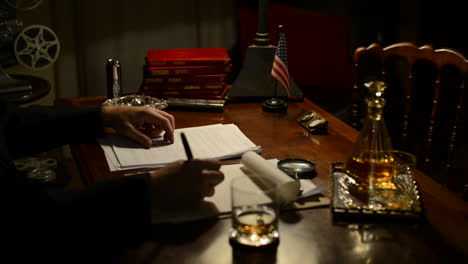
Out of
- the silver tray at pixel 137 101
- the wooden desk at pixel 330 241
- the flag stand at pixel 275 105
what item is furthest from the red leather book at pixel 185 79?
the wooden desk at pixel 330 241

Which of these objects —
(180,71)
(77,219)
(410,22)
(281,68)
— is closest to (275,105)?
(281,68)

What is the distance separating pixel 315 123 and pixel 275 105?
0.84 feet

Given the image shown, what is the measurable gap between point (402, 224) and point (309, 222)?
0.58ft

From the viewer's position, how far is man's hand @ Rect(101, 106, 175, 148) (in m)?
1.50

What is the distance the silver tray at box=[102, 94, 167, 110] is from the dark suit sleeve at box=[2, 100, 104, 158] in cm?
24

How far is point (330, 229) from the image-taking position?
3.38 feet

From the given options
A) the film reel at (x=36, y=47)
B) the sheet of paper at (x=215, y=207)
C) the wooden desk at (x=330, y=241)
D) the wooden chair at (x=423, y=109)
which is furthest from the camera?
the wooden chair at (x=423, y=109)

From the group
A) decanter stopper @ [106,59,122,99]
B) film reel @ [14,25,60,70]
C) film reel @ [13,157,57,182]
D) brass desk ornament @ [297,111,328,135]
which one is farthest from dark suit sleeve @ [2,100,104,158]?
film reel @ [13,157,57,182]

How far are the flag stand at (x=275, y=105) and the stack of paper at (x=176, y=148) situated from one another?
0.24m

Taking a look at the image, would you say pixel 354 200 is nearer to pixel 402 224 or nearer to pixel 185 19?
pixel 402 224

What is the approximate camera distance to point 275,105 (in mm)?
1845

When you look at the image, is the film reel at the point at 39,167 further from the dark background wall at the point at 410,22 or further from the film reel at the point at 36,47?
the dark background wall at the point at 410,22

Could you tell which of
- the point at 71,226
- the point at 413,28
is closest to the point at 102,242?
the point at 71,226

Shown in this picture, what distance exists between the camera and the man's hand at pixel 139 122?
1.50 metres
